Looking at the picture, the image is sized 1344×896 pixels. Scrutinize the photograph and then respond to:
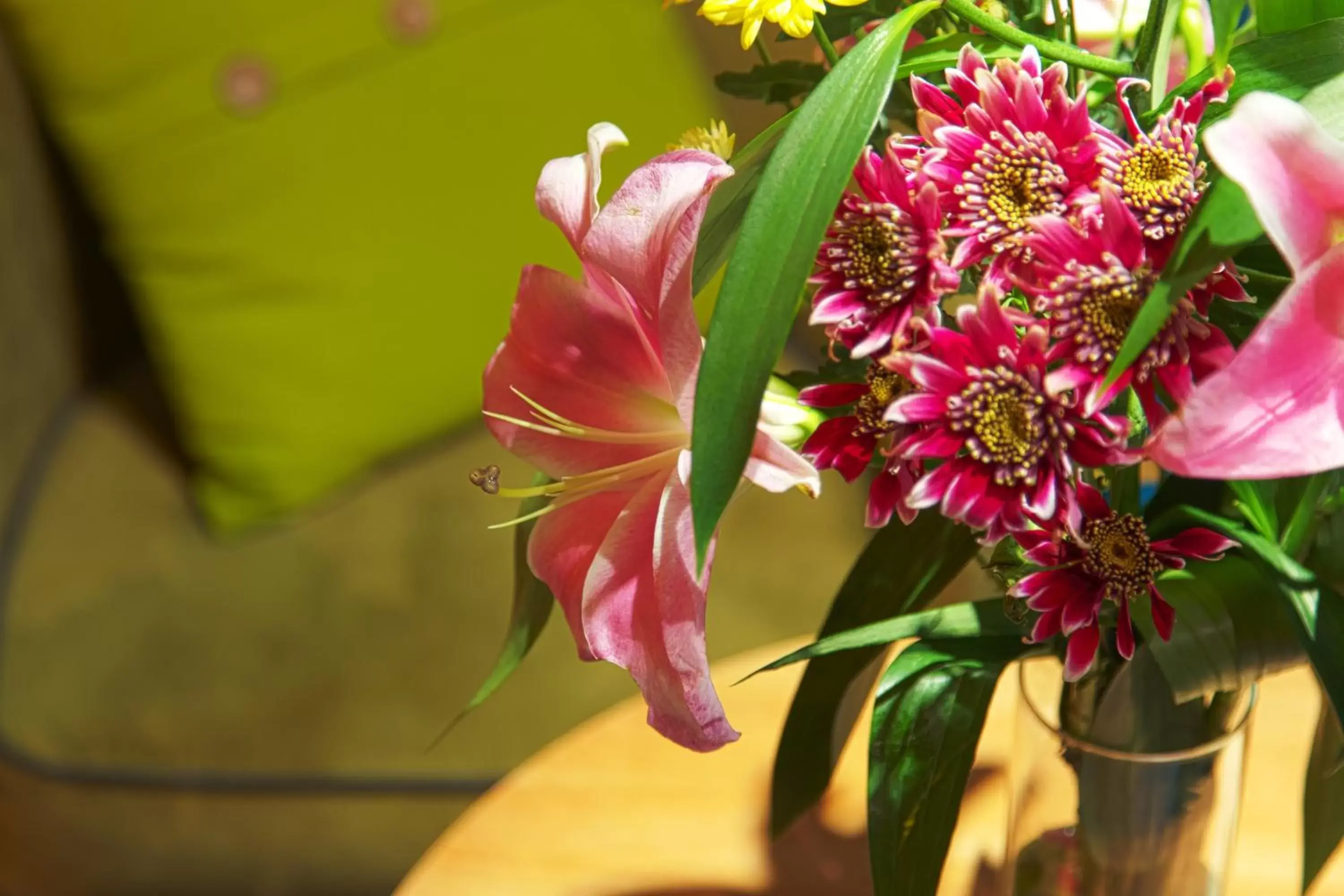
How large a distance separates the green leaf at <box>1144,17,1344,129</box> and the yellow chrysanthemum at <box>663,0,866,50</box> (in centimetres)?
11

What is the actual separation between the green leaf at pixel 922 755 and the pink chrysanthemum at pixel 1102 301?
181 millimetres

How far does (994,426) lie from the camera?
0.38m

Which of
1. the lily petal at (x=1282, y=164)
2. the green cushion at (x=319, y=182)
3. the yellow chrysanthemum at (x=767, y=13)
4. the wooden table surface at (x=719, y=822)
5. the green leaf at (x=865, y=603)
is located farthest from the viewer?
the green cushion at (x=319, y=182)

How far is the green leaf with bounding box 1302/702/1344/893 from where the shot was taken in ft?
1.84

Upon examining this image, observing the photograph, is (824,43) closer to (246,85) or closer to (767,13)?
(767,13)

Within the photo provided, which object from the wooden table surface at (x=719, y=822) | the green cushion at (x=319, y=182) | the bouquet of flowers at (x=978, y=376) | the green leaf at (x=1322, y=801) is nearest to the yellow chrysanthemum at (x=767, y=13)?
the bouquet of flowers at (x=978, y=376)

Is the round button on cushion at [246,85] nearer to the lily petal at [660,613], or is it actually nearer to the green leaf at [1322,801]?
the lily petal at [660,613]

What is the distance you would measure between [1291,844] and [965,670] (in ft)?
1.21

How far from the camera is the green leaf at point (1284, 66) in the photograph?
0.42 m

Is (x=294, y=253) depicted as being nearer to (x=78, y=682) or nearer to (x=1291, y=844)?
(x=78, y=682)

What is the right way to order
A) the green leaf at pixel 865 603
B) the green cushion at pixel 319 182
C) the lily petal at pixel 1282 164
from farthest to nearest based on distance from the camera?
the green cushion at pixel 319 182
the green leaf at pixel 865 603
the lily petal at pixel 1282 164

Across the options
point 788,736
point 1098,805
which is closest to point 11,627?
point 788,736

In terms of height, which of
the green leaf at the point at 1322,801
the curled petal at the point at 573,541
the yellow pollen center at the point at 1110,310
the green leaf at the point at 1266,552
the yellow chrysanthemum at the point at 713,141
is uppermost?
the yellow chrysanthemum at the point at 713,141

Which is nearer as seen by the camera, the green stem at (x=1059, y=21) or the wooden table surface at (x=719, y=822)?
the green stem at (x=1059, y=21)
